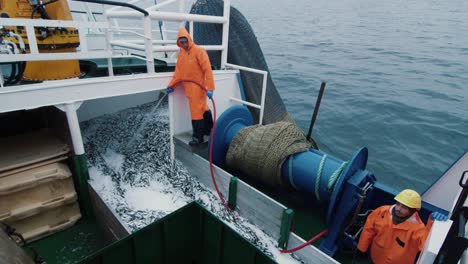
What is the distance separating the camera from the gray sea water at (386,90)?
7664 mm

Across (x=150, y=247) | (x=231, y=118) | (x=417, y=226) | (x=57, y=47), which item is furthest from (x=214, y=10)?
(x=417, y=226)

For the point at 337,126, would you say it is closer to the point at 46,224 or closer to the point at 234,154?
the point at 234,154

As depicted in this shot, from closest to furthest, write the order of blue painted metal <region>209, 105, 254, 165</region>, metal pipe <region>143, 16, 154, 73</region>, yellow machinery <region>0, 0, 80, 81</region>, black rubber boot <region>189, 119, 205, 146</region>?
yellow machinery <region>0, 0, 80, 81</region>, metal pipe <region>143, 16, 154, 73</region>, black rubber boot <region>189, 119, 205, 146</region>, blue painted metal <region>209, 105, 254, 165</region>

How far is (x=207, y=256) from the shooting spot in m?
3.59

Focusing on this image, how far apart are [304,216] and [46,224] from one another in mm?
3366

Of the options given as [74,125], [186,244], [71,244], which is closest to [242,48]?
[74,125]

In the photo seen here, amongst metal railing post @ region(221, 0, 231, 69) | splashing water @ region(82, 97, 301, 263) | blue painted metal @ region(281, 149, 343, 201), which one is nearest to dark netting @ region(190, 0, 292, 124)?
metal railing post @ region(221, 0, 231, 69)

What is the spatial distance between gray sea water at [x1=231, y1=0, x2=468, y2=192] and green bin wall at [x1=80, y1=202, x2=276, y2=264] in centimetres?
475

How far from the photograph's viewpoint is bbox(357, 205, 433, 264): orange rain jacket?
3.04m

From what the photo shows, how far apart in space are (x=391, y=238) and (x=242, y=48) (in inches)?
171

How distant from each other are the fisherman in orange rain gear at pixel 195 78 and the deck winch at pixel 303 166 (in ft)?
0.95

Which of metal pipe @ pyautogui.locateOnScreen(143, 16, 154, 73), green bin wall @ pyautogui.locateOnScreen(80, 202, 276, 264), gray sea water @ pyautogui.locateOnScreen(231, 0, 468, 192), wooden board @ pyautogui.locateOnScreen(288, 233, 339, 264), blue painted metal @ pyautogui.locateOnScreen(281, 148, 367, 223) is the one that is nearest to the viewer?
green bin wall @ pyautogui.locateOnScreen(80, 202, 276, 264)

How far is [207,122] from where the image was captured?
445 centimetres

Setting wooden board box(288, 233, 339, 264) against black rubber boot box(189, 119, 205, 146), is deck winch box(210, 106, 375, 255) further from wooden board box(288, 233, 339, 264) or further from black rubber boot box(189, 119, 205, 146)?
wooden board box(288, 233, 339, 264)
